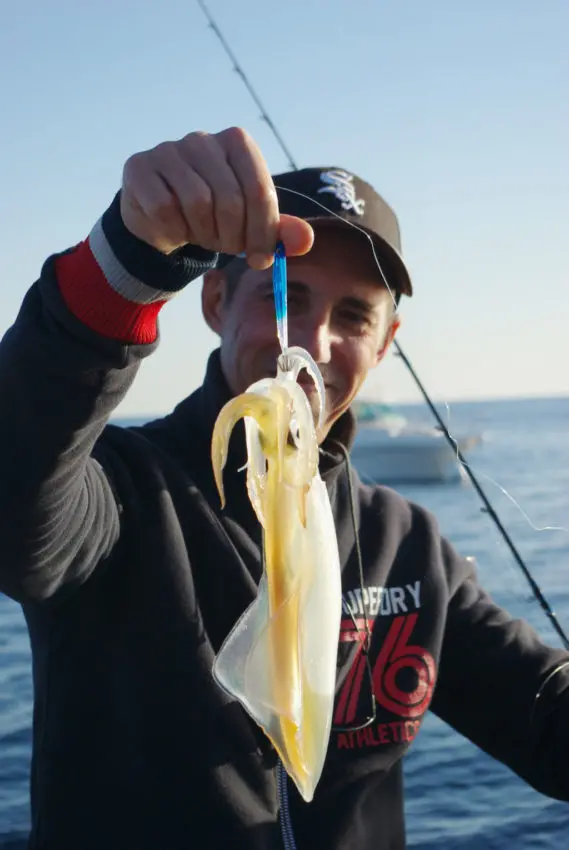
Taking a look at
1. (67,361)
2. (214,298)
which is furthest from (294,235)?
(214,298)

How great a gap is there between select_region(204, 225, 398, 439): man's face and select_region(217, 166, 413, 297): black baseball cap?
44mm

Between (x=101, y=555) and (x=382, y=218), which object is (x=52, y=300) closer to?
(x=101, y=555)

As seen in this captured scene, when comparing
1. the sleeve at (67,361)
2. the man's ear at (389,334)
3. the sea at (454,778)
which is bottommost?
the sea at (454,778)

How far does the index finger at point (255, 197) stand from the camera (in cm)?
183

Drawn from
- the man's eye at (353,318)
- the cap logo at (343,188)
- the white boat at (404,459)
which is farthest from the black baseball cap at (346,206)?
the white boat at (404,459)

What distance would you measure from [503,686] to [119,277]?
2161 mm

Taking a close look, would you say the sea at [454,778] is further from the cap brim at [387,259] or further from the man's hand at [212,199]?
the man's hand at [212,199]

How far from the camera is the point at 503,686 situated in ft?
11.2

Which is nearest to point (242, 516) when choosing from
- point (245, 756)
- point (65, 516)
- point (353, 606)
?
point (353, 606)

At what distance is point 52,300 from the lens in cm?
201

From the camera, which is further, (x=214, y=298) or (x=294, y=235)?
(x=214, y=298)

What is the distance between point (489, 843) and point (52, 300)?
5.29 m

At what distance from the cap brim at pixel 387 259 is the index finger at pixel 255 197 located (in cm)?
88

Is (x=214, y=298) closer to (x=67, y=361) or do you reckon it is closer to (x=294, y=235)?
(x=67, y=361)
